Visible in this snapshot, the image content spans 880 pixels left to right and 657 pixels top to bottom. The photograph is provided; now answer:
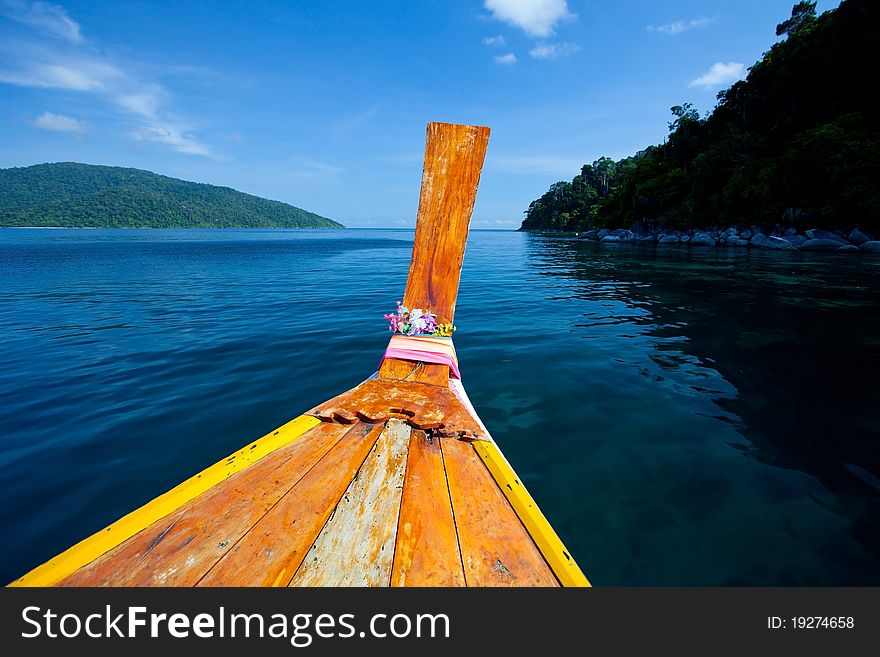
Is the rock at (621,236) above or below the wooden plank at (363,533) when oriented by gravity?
above

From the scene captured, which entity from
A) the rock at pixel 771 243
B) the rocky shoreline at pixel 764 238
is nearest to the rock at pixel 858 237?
the rocky shoreline at pixel 764 238

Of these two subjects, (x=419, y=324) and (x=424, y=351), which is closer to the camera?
(x=424, y=351)

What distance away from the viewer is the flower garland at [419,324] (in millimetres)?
3518

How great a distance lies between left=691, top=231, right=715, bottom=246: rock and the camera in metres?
33.8

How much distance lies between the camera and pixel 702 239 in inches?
1373

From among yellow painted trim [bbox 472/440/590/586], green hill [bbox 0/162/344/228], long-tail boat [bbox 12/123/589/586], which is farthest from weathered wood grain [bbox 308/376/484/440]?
green hill [bbox 0/162/344/228]

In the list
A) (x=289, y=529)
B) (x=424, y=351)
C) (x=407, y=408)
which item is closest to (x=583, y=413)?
(x=424, y=351)

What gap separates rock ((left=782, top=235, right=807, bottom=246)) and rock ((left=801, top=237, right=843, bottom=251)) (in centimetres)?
143

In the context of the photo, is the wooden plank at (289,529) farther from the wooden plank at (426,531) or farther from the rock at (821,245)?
the rock at (821,245)

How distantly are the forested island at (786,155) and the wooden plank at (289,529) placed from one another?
3595 cm

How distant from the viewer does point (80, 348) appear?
6461 mm

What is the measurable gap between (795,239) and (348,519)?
39.2 m

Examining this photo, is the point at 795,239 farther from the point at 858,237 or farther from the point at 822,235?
the point at 858,237
